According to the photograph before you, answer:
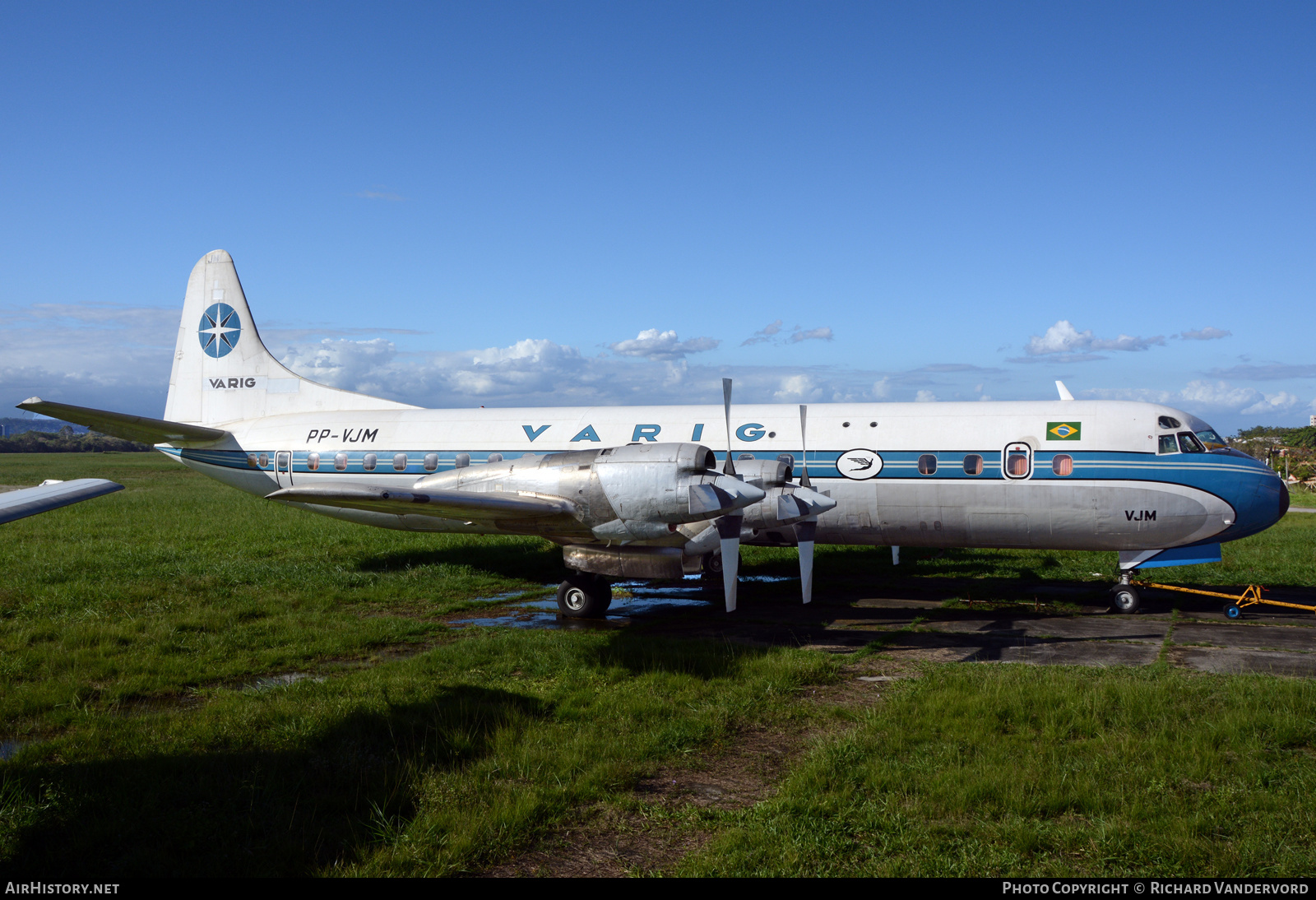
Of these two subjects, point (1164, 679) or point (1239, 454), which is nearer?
point (1164, 679)

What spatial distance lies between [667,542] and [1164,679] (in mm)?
6829

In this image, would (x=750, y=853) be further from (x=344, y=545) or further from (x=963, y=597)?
(x=344, y=545)

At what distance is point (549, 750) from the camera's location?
25.6 feet

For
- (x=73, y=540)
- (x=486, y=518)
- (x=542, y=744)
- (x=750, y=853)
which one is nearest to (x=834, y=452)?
(x=486, y=518)

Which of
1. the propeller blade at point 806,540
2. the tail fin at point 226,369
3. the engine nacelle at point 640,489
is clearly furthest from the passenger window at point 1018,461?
the tail fin at point 226,369

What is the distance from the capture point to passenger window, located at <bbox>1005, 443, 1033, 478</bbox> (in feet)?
48.4

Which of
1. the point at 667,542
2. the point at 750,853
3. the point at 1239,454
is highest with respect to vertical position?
the point at 1239,454

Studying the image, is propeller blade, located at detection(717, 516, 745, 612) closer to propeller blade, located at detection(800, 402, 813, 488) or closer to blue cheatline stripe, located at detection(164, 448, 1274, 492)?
propeller blade, located at detection(800, 402, 813, 488)

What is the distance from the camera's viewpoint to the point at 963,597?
16547mm

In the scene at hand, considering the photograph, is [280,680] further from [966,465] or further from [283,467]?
[966,465]

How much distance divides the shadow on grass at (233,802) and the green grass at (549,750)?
0.03 meters

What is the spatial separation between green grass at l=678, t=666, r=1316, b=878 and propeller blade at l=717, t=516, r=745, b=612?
3.02 m

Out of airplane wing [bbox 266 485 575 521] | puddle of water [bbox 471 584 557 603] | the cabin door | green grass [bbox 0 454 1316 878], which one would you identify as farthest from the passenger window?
the cabin door

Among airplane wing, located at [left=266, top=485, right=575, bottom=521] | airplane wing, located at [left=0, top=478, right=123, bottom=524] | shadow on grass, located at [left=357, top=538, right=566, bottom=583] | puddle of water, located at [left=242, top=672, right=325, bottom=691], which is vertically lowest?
puddle of water, located at [left=242, top=672, right=325, bottom=691]
